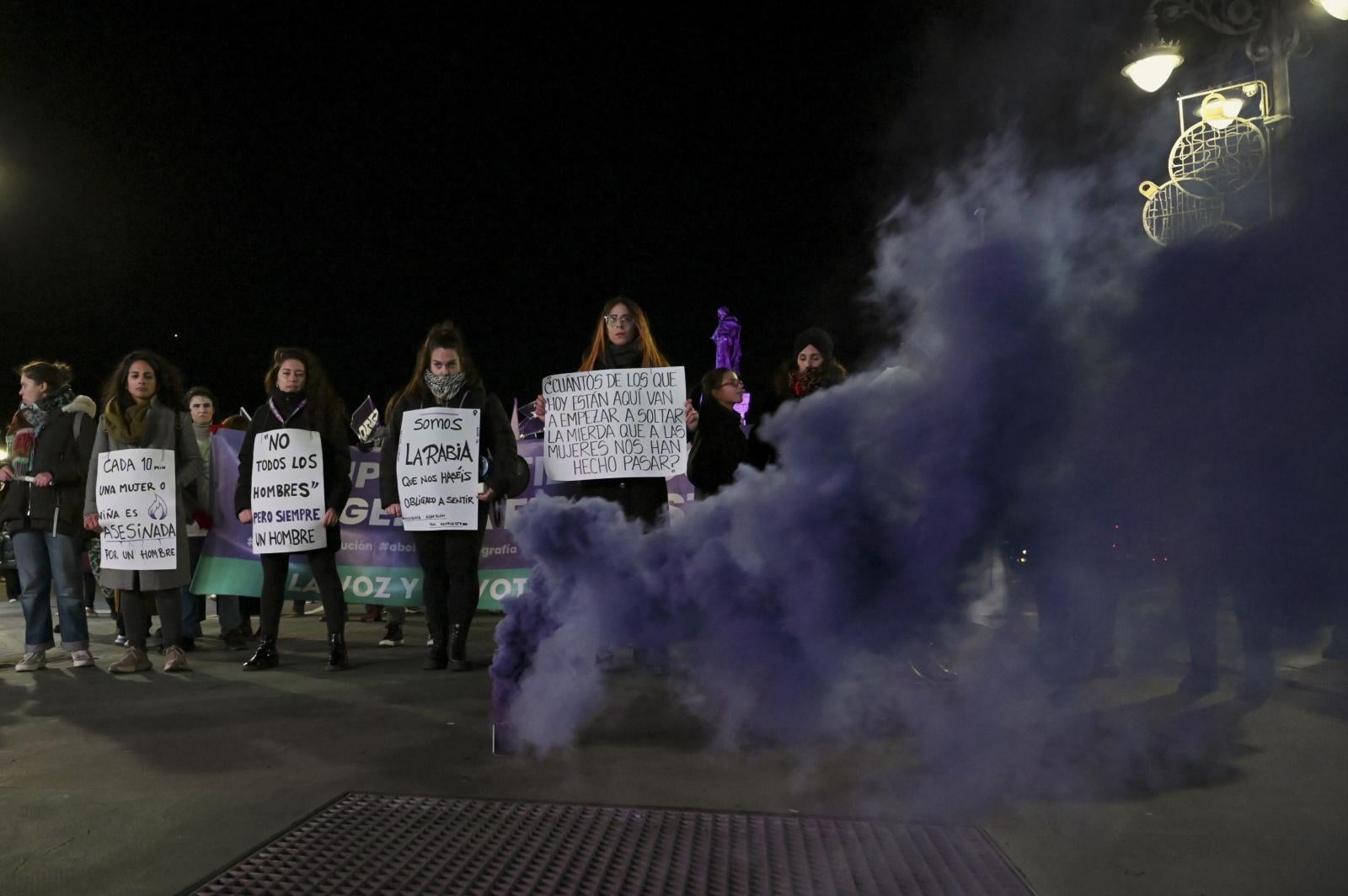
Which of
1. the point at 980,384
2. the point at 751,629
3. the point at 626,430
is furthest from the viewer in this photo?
the point at 626,430

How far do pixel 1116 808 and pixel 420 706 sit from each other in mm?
2788

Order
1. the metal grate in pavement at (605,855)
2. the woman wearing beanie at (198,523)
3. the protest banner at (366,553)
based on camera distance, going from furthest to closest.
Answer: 1. the woman wearing beanie at (198,523)
2. the protest banner at (366,553)
3. the metal grate in pavement at (605,855)

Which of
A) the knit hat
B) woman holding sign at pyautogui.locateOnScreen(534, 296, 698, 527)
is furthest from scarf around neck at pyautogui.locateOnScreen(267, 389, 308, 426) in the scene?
the knit hat

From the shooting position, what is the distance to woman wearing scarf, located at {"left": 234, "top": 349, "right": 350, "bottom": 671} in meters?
5.28

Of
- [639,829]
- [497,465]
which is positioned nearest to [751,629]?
[639,829]

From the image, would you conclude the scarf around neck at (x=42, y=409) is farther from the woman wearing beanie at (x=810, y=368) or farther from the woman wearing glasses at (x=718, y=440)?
the woman wearing beanie at (x=810, y=368)

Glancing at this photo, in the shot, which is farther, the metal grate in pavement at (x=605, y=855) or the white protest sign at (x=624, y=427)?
the white protest sign at (x=624, y=427)

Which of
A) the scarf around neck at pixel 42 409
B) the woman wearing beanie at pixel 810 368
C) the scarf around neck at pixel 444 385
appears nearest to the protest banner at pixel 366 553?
the scarf around neck at pixel 444 385

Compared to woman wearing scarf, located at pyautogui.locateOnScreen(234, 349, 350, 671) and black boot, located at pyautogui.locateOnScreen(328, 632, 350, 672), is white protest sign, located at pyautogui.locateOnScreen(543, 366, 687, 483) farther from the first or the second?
black boot, located at pyautogui.locateOnScreen(328, 632, 350, 672)

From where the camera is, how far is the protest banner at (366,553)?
20.2ft

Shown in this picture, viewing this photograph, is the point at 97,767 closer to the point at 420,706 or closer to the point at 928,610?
the point at 420,706

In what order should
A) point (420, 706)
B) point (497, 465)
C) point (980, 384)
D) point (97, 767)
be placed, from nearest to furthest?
1. point (980, 384)
2. point (97, 767)
3. point (420, 706)
4. point (497, 465)

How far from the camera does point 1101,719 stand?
9.53ft

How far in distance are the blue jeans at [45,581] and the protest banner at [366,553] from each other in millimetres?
1011
